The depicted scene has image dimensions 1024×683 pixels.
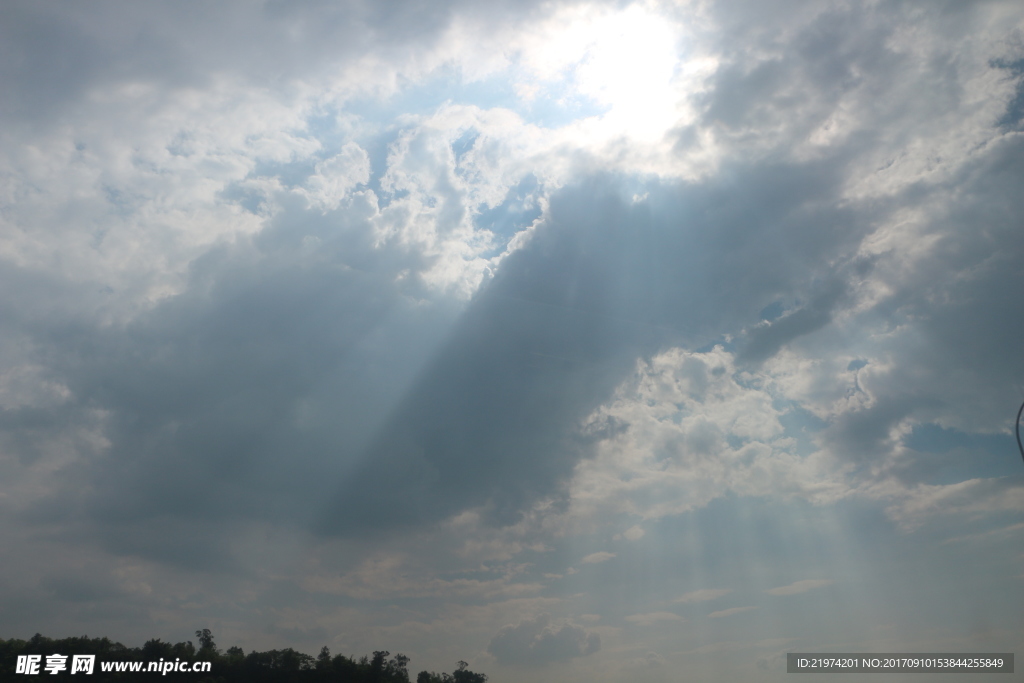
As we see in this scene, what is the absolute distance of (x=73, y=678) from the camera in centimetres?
14838

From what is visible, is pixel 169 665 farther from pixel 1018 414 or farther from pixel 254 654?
pixel 1018 414

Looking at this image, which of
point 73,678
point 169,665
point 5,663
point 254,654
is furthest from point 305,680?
point 5,663

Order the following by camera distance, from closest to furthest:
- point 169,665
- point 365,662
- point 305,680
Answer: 1. point 169,665
2. point 305,680
3. point 365,662

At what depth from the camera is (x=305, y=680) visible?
570ft

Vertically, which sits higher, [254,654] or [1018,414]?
[1018,414]

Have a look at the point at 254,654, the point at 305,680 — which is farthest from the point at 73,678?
the point at 305,680

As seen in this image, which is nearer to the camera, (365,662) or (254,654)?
(254,654)

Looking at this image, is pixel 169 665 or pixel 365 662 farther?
pixel 365 662

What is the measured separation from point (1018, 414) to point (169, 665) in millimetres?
173352

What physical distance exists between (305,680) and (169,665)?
40127 millimetres

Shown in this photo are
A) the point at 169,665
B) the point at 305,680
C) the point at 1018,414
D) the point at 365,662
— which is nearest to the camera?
the point at 1018,414

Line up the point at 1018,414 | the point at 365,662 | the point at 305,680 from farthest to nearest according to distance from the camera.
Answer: the point at 365,662
the point at 305,680
the point at 1018,414

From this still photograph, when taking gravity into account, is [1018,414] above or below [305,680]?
above

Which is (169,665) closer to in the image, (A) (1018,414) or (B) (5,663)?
(B) (5,663)
